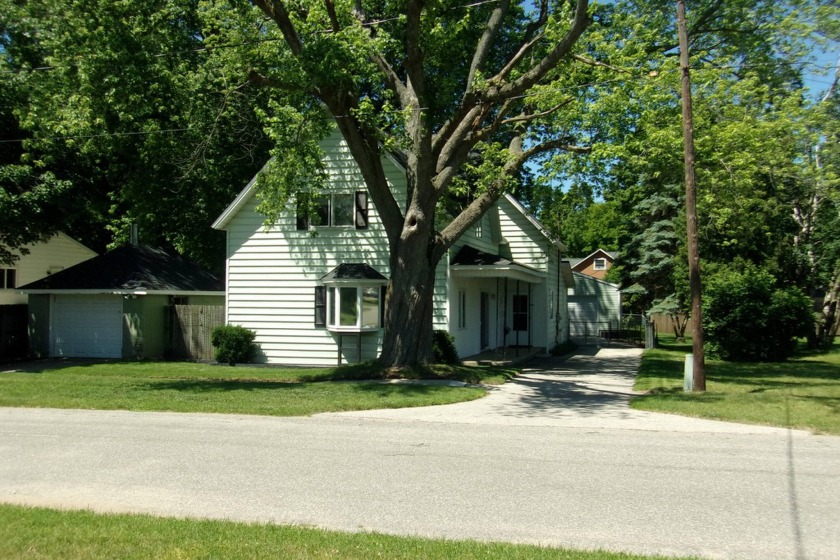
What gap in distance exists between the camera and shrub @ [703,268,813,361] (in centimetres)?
2566

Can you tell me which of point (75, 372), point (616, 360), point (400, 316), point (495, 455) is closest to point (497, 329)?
point (616, 360)

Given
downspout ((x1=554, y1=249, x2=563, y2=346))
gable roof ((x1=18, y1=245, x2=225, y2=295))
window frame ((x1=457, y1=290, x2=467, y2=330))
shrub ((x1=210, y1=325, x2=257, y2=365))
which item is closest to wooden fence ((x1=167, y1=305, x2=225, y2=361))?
gable roof ((x1=18, y1=245, x2=225, y2=295))

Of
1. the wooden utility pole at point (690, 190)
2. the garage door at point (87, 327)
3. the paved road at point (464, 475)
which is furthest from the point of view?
the garage door at point (87, 327)

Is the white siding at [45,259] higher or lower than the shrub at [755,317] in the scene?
higher

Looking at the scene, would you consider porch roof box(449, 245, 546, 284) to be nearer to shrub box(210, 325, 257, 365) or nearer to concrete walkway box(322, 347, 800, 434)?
concrete walkway box(322, 347, 800, 434)

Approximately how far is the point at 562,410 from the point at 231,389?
7.41 meters

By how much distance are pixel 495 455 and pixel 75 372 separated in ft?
52.8

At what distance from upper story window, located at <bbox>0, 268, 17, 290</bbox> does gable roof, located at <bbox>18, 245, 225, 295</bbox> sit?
4018mm

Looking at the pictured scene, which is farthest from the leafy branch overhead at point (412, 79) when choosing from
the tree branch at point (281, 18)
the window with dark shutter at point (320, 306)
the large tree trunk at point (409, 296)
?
the window with dark shutter at point (320, 306)

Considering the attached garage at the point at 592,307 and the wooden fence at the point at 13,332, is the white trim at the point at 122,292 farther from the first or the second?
the attached garage at the point at 592,307

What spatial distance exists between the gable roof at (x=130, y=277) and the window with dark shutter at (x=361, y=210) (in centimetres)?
696

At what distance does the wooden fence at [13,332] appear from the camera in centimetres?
2536

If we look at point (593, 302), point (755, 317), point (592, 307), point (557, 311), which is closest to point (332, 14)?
point (755, 317)

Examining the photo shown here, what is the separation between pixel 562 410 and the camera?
1415 cm
